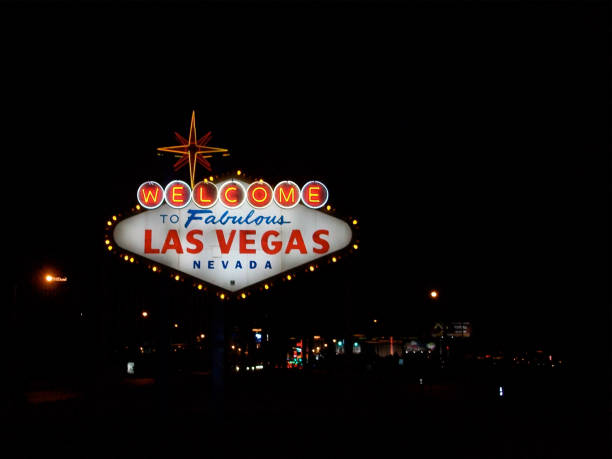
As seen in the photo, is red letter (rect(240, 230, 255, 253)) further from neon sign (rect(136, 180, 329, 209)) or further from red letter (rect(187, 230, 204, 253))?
red letter (rect(187, 230, 204, 253))

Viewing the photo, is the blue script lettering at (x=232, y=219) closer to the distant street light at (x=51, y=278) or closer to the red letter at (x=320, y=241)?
the red letter at (x=320, y=241)

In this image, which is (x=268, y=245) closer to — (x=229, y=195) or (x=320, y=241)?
(x=320, y=241)

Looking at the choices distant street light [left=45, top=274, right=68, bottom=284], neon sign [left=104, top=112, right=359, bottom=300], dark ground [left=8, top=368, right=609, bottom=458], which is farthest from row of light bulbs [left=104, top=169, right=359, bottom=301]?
distant street light [left=45, top=274, right=68, bottom=284]

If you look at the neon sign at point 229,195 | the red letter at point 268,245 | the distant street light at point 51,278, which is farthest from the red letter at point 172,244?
the distant street light at point 51,278

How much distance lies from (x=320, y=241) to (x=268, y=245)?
3.60 feet

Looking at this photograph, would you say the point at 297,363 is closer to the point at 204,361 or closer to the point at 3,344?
the point at 204,361

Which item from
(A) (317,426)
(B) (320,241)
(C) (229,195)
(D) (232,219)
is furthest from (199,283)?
(A) (317,426)

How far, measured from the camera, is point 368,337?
56875 mm

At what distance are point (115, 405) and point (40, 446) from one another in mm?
7619

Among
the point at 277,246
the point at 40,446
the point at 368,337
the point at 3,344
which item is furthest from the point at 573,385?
the point at 368,337

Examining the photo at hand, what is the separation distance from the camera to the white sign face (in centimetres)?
1256

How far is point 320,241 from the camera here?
12.6 metres

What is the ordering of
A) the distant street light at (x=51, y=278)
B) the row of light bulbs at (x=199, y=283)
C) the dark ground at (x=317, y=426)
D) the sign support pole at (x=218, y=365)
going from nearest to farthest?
the dark ground at (x=317, y=426) < the sign support pole at (x=218, y=365) < the row of light bulbs at (x=199, y=283) < the distant street light at (x=51, y=278)

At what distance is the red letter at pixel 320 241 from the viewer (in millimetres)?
12578
